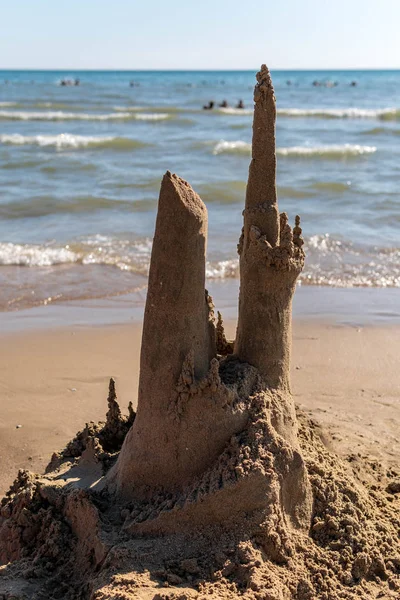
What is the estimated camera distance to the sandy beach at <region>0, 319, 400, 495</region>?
17.2 feet

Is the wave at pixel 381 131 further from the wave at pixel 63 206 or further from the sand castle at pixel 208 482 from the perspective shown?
the sand castle at pixel 208 482

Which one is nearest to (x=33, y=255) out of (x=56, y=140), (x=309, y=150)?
(x=309, y=150)

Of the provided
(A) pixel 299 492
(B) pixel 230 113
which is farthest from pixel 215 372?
(B) pixel 230 113

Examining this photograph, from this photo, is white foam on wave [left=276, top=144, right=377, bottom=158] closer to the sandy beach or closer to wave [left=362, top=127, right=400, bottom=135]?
wave [left=362, top=127, right=400, bottom=135]

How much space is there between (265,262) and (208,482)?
1.06 meters

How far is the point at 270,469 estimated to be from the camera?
10.5 ft

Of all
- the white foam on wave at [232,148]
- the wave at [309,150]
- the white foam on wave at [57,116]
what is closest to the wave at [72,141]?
the white foam on wave at [232,148]

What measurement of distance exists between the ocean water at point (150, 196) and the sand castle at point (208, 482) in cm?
547

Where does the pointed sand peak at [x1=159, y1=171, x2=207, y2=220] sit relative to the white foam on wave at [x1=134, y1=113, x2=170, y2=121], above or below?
below

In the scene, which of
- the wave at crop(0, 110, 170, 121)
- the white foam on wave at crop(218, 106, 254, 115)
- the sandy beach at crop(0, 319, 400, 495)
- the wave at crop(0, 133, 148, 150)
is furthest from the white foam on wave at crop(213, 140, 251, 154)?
the sandy beach at crop(0, 319, 400, 495)

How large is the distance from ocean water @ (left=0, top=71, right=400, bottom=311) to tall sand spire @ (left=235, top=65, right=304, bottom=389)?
5.54 meters

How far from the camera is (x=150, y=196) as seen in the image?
47.2 ft

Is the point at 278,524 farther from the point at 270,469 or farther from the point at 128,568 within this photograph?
the point at 128,568

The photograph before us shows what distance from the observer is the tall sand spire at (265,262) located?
131 inches
